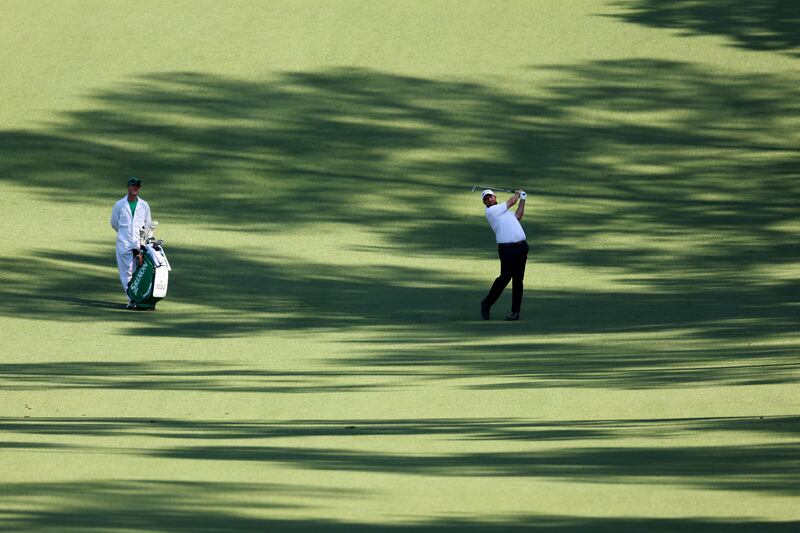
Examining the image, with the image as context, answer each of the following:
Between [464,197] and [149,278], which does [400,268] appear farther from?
[464,197]

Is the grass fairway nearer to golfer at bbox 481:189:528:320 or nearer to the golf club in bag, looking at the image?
golfer at bbox 481:189:528:320

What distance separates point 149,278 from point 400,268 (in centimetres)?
565

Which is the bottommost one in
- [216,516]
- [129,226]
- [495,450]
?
[129,226]

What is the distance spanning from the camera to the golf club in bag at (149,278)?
17625 mm

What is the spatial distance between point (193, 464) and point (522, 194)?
29.8ft

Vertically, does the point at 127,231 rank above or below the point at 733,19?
below

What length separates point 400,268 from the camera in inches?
889

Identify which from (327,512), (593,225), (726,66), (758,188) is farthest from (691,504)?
(726,66)

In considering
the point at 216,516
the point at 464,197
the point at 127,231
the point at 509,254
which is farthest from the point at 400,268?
the point at 216,516

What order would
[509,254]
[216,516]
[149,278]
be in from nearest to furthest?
1. [216,516]
2. [509,254]
3. [149,278]

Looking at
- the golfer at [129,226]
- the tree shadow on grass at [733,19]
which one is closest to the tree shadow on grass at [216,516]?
the golfer at [129,226]

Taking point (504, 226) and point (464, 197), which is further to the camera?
point (464, 197)

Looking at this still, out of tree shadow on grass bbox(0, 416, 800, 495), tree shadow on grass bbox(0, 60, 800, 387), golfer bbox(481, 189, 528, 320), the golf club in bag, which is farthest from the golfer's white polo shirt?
tree shadow on grass bbox(0, 416, 800, 495)

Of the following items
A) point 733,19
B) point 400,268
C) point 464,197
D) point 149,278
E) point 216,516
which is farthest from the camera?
point 733,19
